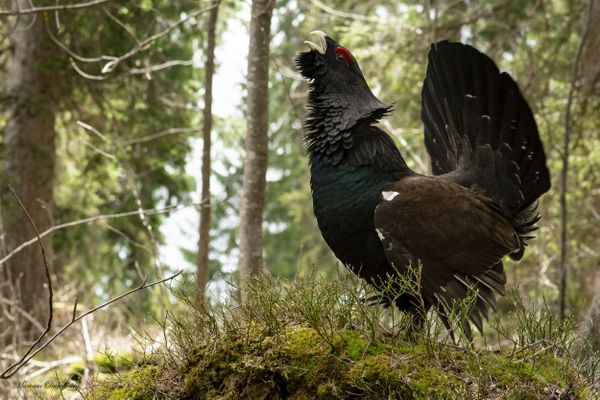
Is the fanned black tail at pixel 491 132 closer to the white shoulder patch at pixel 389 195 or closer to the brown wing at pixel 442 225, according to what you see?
the brown wing at pixel 442 225

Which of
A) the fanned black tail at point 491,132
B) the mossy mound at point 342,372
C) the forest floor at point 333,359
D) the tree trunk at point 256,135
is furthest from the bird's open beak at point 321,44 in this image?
the mossy mound at point 342,372

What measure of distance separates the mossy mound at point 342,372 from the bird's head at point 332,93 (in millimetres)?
1623

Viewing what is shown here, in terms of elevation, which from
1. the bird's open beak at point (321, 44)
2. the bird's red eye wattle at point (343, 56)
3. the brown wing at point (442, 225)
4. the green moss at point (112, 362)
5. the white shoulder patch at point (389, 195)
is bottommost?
the green moss at point (112, 362)

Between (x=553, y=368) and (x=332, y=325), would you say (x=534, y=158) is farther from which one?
(x=332, y=325)

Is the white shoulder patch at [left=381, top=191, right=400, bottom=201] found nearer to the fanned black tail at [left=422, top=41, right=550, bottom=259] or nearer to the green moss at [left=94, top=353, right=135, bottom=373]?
the fanned black tail at [left=422, top=41, right=550, bottom=259]

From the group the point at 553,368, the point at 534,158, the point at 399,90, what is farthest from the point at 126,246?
the point at 553,368

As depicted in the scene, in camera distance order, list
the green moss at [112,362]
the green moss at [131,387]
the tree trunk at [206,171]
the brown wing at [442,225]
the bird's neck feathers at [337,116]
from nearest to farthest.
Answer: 1. the green moss at [131,387]
2. the green moss at [112,362]
3. the brown wing at [442,225]
4. the bird's neck feathers at [337,116]
5. the tree trunk at [206,171]

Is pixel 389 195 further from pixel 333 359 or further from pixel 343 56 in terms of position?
pixel 333 359

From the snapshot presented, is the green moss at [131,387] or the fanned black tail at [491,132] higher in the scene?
the fanned black tail at [491,132]

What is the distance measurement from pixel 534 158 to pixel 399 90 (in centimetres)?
561

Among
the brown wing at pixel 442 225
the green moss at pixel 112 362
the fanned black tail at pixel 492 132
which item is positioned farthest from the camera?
the fanned black tail at pixel 492 132

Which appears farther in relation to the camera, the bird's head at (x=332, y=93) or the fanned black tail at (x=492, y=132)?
the fanned black tail at (x=492, y=132)

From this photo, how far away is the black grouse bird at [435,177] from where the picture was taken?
4.67 meters

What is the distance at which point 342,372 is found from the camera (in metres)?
3.74
